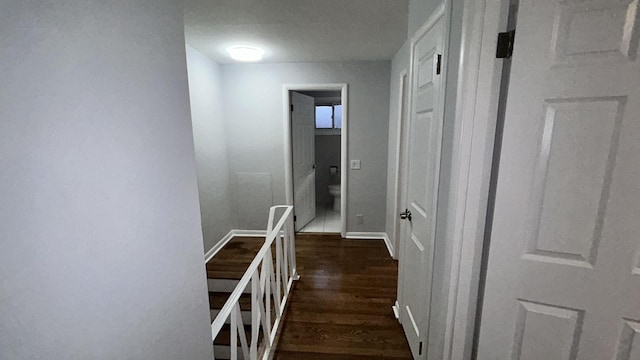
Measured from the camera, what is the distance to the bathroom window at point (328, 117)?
4734 millimetres

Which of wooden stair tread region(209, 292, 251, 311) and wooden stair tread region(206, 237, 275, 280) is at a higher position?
wooden stair tread region(206, 237, 275, 280)

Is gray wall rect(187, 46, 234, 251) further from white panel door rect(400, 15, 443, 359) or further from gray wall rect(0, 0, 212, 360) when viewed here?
gray wall rect(0, 0, 212, 360)

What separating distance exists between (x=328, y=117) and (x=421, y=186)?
3551 millimetres

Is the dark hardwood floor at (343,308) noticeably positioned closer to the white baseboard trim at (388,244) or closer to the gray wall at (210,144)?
the white baseboard trim at (388,244)

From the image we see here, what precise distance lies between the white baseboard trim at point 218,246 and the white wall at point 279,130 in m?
0.27

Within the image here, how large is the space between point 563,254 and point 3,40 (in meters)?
1.39

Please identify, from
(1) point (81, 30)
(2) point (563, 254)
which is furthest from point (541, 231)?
(1) point (81, 30)

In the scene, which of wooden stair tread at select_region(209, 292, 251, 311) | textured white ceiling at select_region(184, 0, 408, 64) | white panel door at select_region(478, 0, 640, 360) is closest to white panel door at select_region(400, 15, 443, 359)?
white panel door at select_region(478, 0, 640, 360)

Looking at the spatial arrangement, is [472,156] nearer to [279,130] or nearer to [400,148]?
[400,148]

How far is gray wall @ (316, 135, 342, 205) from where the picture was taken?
192 inches

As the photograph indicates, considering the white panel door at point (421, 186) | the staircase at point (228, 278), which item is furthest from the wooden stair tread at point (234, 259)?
the white panel door at point (421, 186)

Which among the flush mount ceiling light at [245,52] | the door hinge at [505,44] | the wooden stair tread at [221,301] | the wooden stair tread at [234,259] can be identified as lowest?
the wooden stair tread at [221,301]

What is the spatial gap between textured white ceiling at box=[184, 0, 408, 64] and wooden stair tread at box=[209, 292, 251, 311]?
230 centimetres

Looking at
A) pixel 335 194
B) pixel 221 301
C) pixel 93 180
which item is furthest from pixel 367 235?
pixel 93 180
